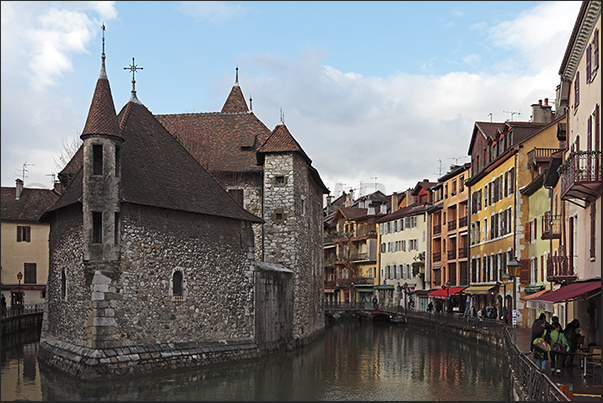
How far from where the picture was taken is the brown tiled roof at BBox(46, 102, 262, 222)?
23.8 meters

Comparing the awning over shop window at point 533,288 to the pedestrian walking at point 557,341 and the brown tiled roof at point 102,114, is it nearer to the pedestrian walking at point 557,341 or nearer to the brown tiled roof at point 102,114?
the pedestrian walking at point 557,341

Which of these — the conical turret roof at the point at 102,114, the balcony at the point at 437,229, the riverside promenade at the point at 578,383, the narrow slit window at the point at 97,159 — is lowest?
the riverside promenade at the point at 578,383

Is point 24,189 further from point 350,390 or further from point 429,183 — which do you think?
point 350,390

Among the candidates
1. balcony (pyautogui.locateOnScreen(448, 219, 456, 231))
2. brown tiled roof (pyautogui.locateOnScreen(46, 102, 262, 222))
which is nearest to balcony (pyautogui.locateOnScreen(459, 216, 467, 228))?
balcony (pyautogui.locateOnScreen(448, 219, 456, 231))

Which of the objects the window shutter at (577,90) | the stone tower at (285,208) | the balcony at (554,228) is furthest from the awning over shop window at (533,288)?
the window shutter at (577,90)

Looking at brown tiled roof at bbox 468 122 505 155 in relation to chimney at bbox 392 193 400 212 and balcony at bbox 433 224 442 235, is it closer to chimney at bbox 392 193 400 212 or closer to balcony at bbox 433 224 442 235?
balcony at bbox 433 224 442 235

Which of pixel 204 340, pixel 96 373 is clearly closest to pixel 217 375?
pixel 204 340

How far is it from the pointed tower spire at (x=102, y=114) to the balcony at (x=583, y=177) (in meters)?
13.8

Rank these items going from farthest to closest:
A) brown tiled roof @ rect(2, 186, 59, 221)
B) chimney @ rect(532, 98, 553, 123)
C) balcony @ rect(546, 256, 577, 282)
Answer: brown tiled roof @ rect(2, 186, 59, 221), chimney @ rect(532, 98, 553, 123), balcony @ rect(546, 256, 577, 282)

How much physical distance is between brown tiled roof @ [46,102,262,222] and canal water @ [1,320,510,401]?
5786 mm

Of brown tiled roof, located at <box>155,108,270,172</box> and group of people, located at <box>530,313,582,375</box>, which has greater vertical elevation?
brown tiled roof, located at <box>155,108,270,172</box>

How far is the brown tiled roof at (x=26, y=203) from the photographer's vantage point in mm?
52000

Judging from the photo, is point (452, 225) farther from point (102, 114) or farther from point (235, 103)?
point (102, 114)

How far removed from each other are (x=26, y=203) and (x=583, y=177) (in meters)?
45.6
